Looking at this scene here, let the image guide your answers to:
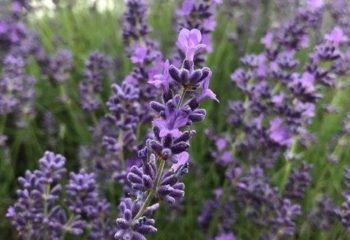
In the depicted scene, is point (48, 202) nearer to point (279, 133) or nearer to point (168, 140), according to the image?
point (168, 140)

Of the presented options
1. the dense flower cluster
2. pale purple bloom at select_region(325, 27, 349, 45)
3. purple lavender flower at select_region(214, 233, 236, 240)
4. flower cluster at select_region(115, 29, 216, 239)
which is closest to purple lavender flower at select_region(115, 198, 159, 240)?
flower cluster at select_region(115, 29, 216, 239)

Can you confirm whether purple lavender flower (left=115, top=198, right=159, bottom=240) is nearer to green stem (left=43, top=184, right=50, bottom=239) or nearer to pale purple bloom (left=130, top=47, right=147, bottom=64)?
green stem (left=43, top=184, right=50, bottom=239)

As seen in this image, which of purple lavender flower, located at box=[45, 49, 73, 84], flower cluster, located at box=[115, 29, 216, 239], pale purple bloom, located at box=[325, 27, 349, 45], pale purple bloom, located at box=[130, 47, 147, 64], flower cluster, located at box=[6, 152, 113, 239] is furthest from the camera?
purple lavender flower, located at box=[45, 49, 73, 84]

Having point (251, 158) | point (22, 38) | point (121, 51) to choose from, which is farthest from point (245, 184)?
point (121, 51)

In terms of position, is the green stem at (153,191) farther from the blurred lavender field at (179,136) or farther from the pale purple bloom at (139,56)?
the pale purple bloom at (139,56)

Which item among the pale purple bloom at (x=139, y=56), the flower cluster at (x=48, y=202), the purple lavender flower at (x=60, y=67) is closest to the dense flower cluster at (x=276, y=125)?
the pale purple bloom at (x=139, y=56)

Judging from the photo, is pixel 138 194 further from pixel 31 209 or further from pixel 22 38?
pixel 22 38

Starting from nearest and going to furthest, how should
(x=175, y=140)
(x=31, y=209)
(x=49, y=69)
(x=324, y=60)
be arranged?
(x=175, y=140), (x=31, y=209), (x=324, y=60), (x=49, y=69)

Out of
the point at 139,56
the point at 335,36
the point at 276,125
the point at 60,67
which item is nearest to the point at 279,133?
the point at 276,125
